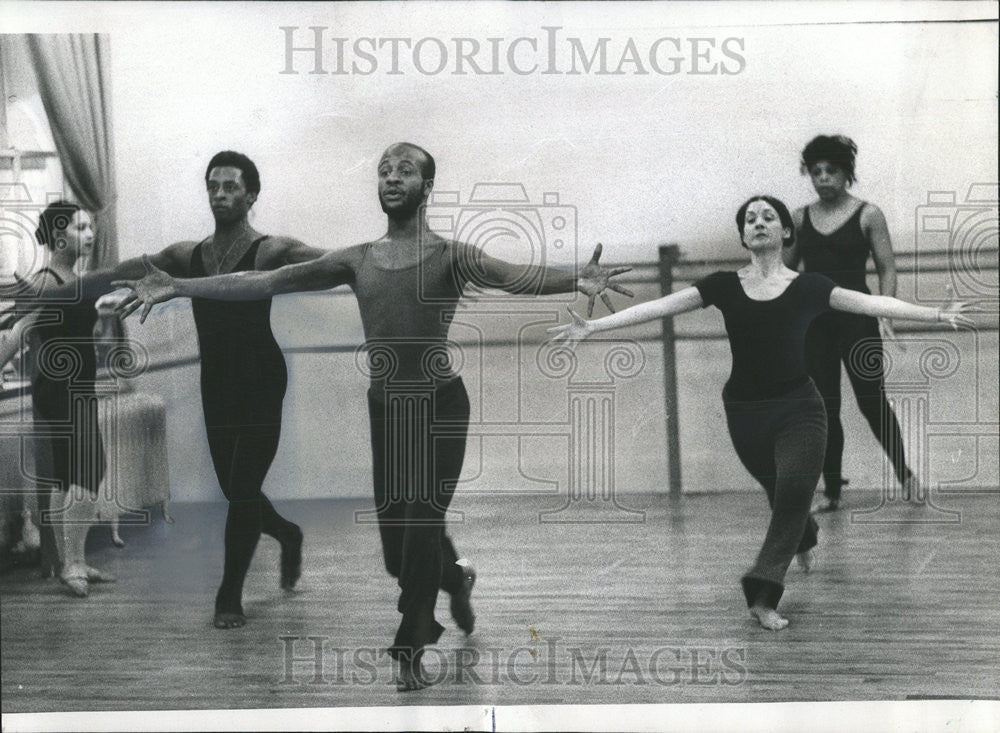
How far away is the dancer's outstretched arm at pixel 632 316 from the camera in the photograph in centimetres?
447

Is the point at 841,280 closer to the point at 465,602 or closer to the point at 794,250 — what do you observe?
the point at 794,250

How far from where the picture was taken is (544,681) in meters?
4.53

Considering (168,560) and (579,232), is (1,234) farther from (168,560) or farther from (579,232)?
(579,232)

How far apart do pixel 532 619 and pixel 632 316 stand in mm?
970

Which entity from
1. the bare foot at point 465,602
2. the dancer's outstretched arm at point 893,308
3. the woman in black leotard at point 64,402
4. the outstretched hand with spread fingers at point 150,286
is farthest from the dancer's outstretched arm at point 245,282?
the dancer's outstretched arm at point 893,308

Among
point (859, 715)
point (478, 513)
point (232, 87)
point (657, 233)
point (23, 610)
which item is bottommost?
point (859, 715)

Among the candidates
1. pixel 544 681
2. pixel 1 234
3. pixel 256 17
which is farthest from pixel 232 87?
pixel 544 681

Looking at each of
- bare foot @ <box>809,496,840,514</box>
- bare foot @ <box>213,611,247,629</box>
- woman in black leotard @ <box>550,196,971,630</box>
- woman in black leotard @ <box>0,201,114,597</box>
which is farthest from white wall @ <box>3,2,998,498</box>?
bare foot @ <box>809,496,840,514</box>

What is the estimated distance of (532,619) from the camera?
4496mm

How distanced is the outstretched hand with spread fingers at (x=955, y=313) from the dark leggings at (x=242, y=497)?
6.73ft

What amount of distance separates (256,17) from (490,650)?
203 cm

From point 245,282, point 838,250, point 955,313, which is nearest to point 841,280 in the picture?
point 838,250

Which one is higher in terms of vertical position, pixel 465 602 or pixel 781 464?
pixel 781 464

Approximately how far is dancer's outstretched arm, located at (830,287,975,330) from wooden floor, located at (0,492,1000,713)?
1.87 feet
